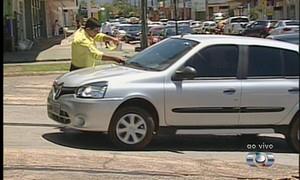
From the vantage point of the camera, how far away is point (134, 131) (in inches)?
265

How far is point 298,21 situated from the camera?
3500 mm

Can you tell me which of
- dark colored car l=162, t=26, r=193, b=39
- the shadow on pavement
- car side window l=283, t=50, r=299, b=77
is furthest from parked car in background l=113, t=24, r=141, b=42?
car side window l=283, t=50, r=299, b=77

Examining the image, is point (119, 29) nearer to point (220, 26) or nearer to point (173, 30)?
point (173, 30)

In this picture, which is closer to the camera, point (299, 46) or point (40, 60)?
point (299, 46)

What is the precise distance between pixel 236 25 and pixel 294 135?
1.01 meters

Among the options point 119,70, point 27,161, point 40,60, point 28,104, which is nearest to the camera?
point 27,161

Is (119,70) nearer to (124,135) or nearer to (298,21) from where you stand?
(124,135)

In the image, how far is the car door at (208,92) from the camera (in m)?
5.31

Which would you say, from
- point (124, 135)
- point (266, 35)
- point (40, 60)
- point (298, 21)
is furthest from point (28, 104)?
point (40, 60)

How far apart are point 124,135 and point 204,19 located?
2.40m

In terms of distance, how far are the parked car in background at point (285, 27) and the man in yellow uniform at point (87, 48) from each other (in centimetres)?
286

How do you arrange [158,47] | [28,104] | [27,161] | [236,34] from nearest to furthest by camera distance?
[236,34] < [27,161] < [158,47] < [28,104]

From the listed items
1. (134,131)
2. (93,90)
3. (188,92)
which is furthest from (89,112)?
(188,92)

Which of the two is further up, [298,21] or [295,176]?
[298,21]
